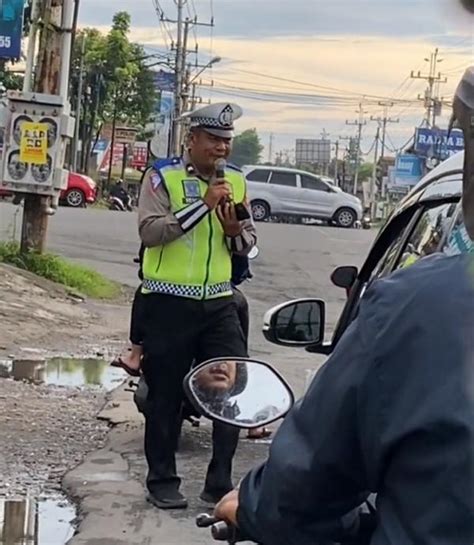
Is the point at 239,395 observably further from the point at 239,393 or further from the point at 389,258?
the point at 389,258

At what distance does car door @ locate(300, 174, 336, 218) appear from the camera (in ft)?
116

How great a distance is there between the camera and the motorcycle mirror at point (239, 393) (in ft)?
7.65

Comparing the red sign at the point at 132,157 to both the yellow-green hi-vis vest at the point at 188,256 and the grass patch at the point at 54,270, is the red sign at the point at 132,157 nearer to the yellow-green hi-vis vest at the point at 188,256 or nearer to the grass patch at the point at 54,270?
the grass patch at the point at 54,270

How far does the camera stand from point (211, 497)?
18.5 feet

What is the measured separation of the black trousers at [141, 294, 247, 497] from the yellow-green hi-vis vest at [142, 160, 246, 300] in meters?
0.05

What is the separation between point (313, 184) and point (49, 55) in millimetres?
22380

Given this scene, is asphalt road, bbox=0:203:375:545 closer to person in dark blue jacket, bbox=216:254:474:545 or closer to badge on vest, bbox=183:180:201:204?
badge on vest, bbox=183:180:201:204

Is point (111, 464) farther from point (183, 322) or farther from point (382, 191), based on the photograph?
point (382, 191)

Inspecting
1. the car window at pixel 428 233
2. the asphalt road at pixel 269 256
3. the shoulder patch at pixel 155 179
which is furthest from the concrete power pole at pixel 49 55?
the car window at pixel 428 233

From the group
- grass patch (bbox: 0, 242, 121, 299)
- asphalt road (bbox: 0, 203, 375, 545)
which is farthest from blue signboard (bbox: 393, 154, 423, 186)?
grass patch (bbox: 0, 242, 121, 299)

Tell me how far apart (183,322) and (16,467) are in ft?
5.20

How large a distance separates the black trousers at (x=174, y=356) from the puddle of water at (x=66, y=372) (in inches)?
127

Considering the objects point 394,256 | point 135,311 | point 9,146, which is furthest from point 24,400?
point 9,146

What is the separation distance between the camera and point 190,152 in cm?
541
